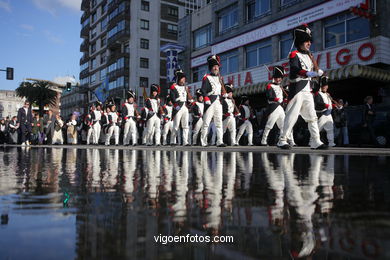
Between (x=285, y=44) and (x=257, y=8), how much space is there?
410 cm

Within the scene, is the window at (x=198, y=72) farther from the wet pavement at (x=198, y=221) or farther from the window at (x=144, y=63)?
the wet pavement at (x=198, y=221)

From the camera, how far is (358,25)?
18281 millimetres

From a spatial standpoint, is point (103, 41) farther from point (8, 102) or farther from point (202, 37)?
point (8, 102)

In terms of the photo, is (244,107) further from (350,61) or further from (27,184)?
(27,184)

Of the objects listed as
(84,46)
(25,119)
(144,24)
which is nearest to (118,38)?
(144,24)

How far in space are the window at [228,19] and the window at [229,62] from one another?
202 centimetres

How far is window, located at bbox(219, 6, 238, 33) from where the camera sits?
1063 inches

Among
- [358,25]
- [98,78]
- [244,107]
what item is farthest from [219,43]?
[98,78]

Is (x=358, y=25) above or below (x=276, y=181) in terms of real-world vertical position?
above

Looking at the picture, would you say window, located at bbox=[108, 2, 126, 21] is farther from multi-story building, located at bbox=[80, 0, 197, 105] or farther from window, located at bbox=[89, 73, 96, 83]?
window, located at bbox=[89, 73, 96, 83]

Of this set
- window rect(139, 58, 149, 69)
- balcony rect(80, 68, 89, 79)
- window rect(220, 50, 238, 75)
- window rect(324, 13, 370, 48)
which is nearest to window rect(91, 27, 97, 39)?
balcony rect(80, 68, 89, 79)

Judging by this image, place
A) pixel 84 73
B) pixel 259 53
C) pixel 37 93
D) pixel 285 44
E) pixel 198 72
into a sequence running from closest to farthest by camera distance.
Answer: pixel 285 44 < pixel 259 53 < pixel 198 72 < pixel 37 93 < pixel 84 73

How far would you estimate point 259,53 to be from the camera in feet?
79.5

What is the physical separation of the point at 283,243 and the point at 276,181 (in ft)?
4.89
